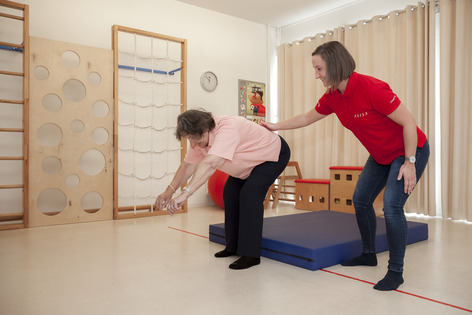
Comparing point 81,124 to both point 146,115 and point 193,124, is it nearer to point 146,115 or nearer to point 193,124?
point 146,115

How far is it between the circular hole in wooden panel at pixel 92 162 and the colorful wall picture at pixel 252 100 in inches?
92.2

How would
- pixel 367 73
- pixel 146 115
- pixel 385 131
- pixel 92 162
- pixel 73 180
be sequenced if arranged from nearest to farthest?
pixel 385 131 → pixel 73 180 → pixel 92 162 → pixel 146 115 → pixel 367 73

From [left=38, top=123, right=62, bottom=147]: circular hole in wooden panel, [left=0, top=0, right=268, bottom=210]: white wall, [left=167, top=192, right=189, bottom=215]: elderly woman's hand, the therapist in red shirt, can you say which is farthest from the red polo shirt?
[left=0, top=0, right=268, bottom=210]: white wall

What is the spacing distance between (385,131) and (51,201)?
364 centimetres

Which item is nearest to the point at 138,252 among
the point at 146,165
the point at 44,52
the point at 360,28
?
the point at 146,165

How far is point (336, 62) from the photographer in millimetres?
2016

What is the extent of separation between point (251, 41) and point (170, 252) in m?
4.29

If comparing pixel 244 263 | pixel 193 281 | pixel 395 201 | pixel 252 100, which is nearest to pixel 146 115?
pixel 252 100

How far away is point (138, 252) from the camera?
9.38 ft

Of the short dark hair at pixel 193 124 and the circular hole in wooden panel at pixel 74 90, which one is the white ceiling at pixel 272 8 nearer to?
the circular hole in wooden panel at pixel 74 90

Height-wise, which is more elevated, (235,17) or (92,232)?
(235,17)

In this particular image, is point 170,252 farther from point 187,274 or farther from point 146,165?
point 146,165

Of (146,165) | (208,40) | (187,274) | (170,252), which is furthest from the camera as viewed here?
(208,40)

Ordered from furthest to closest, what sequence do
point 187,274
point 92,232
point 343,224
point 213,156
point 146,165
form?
point 146,165 < point 92,232 < point 343,224 < point 187,274 < point 213,156
